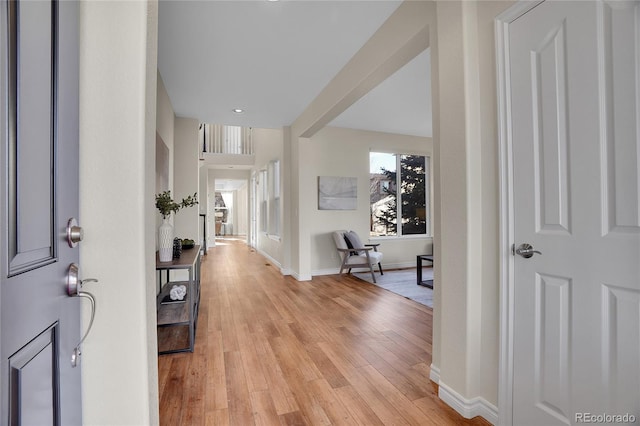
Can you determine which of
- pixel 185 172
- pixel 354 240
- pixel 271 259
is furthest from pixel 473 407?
pixel 271 259

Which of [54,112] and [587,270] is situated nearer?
[54,112]

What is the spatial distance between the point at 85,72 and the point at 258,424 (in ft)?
5.63

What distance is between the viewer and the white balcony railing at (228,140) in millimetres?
8367

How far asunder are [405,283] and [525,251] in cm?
342

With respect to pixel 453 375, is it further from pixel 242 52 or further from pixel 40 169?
pixel 242 52

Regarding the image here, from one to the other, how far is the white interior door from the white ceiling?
133cm

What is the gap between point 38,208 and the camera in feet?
2.15

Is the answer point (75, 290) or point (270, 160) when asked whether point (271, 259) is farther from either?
point (75, 290)

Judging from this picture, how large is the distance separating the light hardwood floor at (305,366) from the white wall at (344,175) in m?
1.60

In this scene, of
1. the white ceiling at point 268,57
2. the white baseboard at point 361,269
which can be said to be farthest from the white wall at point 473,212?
the white baseboard at point 361,269

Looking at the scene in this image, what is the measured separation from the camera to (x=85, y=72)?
0.87 metres

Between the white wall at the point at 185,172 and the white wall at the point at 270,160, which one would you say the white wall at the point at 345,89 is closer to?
the white wall at the point at 270,160

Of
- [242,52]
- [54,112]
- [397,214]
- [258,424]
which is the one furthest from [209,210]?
[54,112]

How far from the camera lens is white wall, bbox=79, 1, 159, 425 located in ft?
2.87
